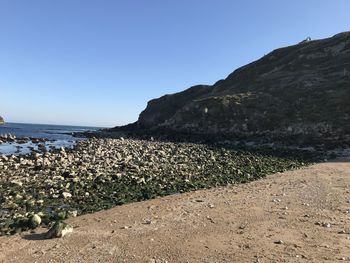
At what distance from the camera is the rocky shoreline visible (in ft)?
54.2

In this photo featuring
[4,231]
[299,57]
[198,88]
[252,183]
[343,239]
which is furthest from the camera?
[198,88]

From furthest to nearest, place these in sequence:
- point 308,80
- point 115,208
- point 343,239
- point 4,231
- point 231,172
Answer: point 308,80 < point 231,172 < point 115,208 < point 4,231 < point 343,239

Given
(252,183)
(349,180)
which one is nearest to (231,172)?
(252,183)

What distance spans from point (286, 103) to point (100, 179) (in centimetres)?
5700

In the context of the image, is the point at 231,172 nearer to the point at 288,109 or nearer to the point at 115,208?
the point at 115,208

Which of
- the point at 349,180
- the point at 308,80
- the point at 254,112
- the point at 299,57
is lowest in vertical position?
the point at 349,180

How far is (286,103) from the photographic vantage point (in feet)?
239

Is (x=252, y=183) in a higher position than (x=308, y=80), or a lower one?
lower

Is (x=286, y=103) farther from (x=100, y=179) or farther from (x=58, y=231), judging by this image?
(x=58, y=231)

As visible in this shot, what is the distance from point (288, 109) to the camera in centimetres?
7019

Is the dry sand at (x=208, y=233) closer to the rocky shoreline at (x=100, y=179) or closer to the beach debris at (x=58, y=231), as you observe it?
the beach debris at (x=58, y=231)

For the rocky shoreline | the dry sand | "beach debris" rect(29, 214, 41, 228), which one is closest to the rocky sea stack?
the rocky shoreline

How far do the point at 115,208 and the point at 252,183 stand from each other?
985 centimetres

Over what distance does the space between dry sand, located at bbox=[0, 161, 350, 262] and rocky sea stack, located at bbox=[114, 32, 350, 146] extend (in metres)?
33.7
